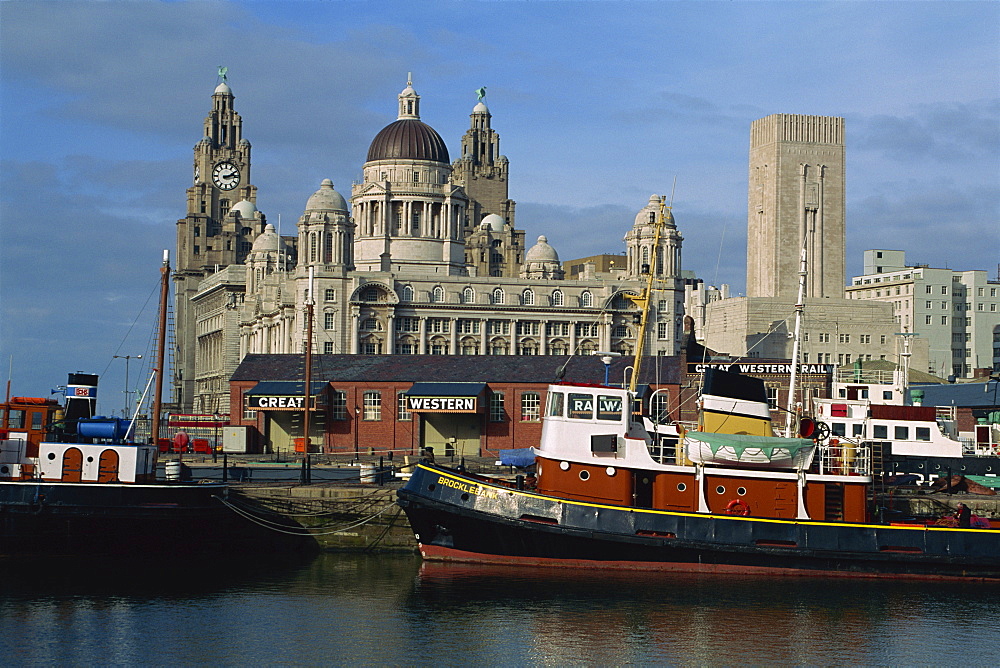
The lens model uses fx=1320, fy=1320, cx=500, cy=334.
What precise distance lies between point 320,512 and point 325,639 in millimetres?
12465

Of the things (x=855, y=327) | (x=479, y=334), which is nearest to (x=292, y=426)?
(x=479, y=334)

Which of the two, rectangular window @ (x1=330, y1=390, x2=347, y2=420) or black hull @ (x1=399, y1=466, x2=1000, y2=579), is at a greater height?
rectangular window @ (x1=330, y1=390, x2=347, y2=420)

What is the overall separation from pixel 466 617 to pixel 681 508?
8.65 metres

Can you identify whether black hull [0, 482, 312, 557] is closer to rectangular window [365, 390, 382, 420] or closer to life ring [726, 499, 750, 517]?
life ring [726, 499, 750, 517]

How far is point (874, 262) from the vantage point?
19200 centimetres

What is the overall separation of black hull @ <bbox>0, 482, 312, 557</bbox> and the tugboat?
23.0 ft

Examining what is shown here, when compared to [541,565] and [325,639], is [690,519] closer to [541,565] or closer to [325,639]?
[541,565]

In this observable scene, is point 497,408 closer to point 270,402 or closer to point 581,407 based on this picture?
point 270,402

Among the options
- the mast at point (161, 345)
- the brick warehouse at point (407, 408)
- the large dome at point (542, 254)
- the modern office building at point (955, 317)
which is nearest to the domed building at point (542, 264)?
the large dome at point (542, 254)

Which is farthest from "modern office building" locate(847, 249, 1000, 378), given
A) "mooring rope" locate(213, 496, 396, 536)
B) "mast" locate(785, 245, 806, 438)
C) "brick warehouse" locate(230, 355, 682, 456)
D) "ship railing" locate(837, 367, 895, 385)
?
"mooring rope" locate(213, 496, 396, 536)

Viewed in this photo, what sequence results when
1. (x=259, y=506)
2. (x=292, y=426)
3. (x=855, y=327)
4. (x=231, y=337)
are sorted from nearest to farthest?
(x=259, y=506), (x=292, y=426), (x=855, y=327), (x=231, y=337)

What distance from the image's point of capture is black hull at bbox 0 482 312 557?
134 ft

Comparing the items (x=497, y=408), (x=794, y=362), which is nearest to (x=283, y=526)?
(x=794, y=362)

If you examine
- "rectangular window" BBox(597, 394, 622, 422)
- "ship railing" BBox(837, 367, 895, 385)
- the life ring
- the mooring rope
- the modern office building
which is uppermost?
the modern office building
